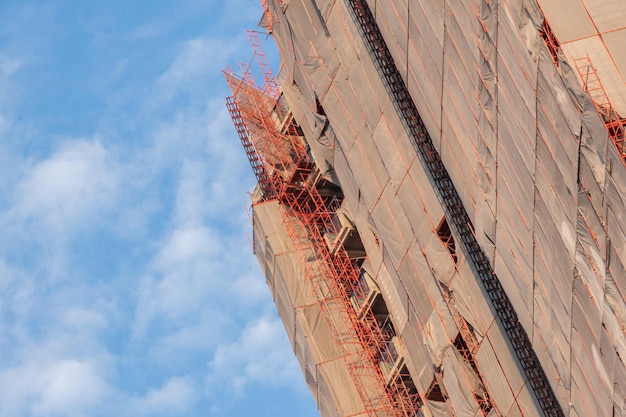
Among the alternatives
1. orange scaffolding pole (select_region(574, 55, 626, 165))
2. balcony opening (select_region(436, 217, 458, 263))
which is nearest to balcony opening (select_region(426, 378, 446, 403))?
balcony opening (select_region(436, 217, 458, 263))

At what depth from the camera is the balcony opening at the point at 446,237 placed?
50594mm

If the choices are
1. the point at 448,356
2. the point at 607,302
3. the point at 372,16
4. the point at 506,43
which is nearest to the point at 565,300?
the point at 607,302

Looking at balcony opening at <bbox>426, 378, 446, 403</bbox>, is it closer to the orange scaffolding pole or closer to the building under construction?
the building under construction

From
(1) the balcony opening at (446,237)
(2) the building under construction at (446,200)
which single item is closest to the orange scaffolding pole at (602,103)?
(2) the building under construction at (446,200)

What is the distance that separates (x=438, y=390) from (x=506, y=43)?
54.3 ft

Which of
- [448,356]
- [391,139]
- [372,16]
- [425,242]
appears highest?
[372,16]

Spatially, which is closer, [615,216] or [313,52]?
[615,216]

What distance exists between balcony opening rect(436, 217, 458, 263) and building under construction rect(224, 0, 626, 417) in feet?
0.23

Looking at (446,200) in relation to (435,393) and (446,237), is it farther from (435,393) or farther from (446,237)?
(435,393)

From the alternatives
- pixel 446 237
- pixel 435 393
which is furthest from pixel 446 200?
pixel 435 393

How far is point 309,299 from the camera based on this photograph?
192ft

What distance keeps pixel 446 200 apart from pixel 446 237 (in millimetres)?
1452

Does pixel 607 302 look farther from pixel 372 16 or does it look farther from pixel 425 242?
pixel 372 16

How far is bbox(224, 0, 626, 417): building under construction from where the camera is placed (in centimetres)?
3828
